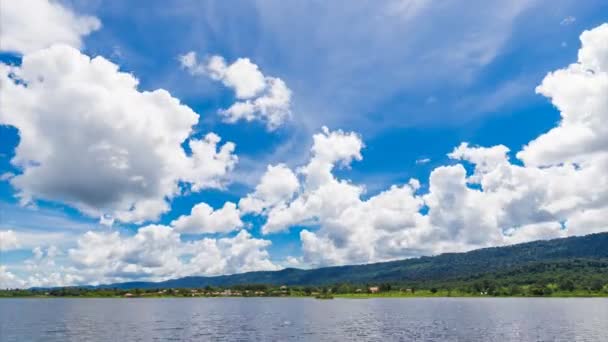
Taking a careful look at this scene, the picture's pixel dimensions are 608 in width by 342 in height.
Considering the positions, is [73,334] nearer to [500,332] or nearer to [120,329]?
[120,329]

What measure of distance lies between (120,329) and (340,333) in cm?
6568

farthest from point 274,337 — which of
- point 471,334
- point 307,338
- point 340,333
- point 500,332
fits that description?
point 500,332

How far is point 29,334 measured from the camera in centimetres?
13262

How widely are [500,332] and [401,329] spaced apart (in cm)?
2609

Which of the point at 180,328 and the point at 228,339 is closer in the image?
the point at 228,339

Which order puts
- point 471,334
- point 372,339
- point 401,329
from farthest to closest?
point 401,329
point 471,334
point 372,339

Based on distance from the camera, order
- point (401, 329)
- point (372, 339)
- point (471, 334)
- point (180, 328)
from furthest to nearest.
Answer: point (180, 328)
point (401, 329)
point (471, 334)
point (372, 339)

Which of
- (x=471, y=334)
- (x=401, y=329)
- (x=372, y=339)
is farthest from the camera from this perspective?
(x=401, y=329)

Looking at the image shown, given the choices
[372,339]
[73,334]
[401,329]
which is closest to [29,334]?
[73,334]

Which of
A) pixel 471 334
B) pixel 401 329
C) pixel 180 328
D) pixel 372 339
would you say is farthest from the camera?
pixel 180 328

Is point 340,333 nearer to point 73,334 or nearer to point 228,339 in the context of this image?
point 228,339

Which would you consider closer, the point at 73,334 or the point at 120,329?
the point at 73,334

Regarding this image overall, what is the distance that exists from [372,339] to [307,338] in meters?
15.6

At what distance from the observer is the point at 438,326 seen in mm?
146875
